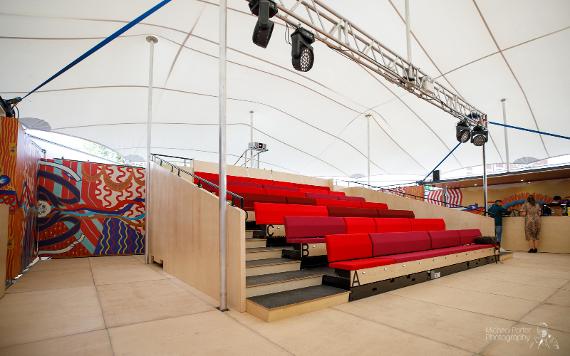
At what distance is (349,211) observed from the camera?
586 cm

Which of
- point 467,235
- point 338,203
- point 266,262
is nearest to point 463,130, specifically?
point 467,235

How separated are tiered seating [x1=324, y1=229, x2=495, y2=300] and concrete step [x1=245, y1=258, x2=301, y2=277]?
48 cm

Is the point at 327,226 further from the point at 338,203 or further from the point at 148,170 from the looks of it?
the point at 148,170

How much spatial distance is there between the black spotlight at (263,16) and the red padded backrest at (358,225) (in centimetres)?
288

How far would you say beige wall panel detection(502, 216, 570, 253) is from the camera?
26.2ft

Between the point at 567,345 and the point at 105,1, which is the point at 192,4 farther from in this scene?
the point at 567,345

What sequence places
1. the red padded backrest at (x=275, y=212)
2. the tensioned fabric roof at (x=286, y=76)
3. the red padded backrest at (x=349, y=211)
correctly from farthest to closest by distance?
1. the tensioned fabric roof at (x=286, y=76)
2. the red padded backrest at (x=349, y=211)
3. the red padded backrest at (x=275, y=212)

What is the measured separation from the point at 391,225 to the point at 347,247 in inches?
78.8

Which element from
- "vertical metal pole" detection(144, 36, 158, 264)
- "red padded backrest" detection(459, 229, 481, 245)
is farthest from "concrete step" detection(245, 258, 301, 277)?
"red padded backrest" detection(459, 229, 481, 245)

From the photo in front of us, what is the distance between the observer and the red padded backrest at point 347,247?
3.54m

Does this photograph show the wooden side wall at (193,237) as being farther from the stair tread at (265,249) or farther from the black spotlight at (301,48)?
the black spotlight at (301,48)

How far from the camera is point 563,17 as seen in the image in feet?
19.8

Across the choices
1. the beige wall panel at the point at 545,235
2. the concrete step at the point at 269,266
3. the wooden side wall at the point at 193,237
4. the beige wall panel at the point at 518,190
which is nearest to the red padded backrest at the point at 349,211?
the concrete step at the point at 269,266

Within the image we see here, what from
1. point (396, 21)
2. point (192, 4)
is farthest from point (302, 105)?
point (192, 4)
